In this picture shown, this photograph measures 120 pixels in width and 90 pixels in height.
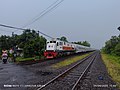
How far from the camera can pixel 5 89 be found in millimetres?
11008

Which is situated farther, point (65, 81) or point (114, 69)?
point (114, 69)

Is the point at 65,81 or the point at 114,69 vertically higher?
the point at 114,69

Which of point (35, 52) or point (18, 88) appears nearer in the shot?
point (18, 88)

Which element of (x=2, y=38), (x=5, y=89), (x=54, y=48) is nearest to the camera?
(x=5, y=89)

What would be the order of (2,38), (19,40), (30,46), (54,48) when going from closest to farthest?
(54,48), (30,46), (19,40), (2,38)

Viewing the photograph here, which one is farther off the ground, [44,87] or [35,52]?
[35,52]

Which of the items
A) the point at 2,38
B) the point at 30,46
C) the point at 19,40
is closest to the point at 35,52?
the point at 30,46

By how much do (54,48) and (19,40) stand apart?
37299 mm

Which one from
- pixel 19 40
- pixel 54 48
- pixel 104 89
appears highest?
pixel 19 40

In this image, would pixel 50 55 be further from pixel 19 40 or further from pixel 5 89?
pixel 19 40

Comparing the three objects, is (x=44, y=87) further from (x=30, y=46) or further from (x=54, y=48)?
(x=30, y=46)

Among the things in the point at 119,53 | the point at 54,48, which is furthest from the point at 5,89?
the point at 119,53

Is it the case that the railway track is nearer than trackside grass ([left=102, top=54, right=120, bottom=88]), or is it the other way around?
the railway track

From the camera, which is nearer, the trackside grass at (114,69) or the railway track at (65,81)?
the railway track at (65,81)
